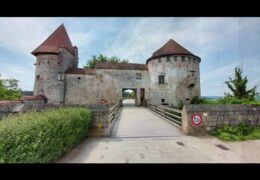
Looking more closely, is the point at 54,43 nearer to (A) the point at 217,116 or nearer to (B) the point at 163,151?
(B) the point at 163,151

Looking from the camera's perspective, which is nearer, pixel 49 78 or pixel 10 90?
pixel 49 78

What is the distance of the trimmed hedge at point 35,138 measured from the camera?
1.96 metres

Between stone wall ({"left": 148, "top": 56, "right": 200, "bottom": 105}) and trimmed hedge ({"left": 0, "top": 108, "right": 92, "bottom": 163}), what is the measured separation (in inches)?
709

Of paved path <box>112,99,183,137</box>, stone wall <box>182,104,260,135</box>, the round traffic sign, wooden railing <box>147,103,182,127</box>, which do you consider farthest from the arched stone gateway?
the round traffic sign

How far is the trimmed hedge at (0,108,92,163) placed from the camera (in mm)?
1965

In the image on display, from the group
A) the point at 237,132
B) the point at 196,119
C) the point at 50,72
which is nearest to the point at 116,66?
the point at 50,72

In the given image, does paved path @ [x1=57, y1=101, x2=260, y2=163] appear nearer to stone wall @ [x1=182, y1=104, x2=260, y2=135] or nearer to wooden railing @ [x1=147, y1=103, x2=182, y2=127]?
stone wall @ [x1=182, y1=104, x2=260, y2=135]

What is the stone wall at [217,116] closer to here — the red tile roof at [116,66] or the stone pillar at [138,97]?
the stone pillar at [138,97]

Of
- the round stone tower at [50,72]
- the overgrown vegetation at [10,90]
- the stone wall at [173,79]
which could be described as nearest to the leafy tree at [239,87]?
the stone wall at [173,79]

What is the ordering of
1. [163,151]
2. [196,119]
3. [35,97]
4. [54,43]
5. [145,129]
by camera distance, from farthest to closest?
[54,43], [35,97], [145,129], [196,119], [163,151]

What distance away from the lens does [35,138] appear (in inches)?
94.3

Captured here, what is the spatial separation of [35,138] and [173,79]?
2029cm
